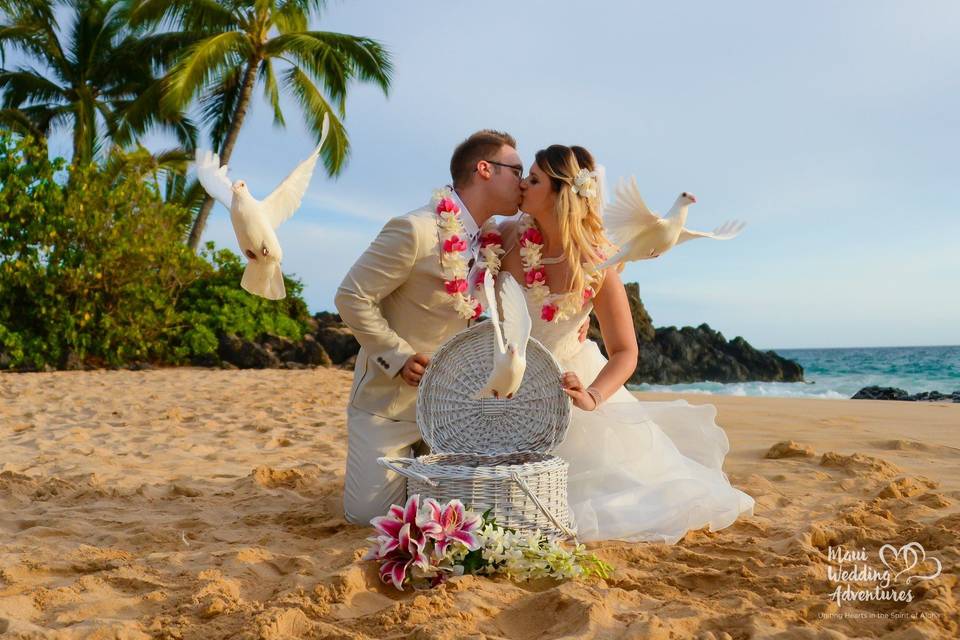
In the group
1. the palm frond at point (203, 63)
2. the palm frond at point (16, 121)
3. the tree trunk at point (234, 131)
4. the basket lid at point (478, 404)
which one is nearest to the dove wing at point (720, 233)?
the basket lid at point (478, 404)

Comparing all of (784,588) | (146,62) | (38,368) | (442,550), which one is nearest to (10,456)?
(442,550)

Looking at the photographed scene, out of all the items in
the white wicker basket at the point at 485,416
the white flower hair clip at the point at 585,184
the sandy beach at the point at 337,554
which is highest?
the white flower hair clip at the point at 585,184

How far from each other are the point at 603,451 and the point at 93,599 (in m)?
2.04

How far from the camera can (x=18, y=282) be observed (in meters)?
13.4

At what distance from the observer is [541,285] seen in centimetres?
369

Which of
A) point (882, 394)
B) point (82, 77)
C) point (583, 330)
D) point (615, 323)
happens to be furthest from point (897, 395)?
point (82, 77)

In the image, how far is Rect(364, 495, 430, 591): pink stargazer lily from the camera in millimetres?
2734

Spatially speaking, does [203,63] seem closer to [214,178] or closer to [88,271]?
[88,271]

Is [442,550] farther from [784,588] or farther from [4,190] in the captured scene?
[4,190]

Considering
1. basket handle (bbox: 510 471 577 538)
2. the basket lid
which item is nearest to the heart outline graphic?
basket handle (bbox: 510 471 577 538)

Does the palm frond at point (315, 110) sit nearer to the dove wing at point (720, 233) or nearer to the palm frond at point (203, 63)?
the palm frond at point (203, 63)

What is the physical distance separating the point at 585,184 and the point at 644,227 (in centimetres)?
58

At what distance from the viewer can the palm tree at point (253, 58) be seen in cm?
1666

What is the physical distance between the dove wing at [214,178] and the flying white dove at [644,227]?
1.39 m
